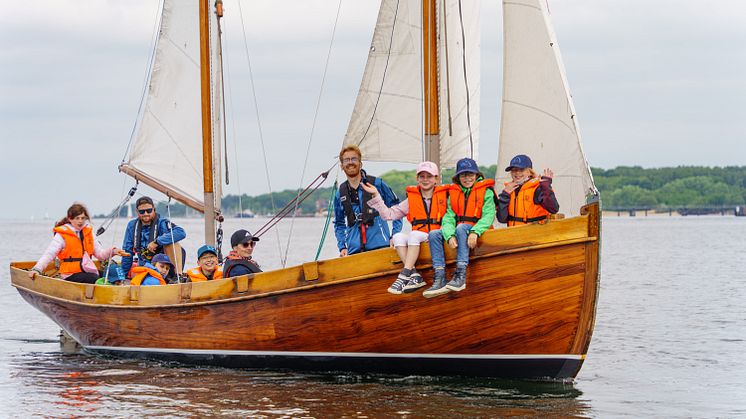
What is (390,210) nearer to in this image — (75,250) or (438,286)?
(438,286)

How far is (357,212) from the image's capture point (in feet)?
43.0

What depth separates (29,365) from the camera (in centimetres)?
1686

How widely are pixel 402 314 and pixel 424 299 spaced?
0.35 meters

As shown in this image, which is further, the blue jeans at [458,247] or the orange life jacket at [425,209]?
the orange life jacket at [425,209]

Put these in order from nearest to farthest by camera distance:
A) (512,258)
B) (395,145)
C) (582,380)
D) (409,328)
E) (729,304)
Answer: (512,258) < (409,328) < (582,380) < (395,145) < (729,304)

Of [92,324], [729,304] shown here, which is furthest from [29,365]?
[729,304]

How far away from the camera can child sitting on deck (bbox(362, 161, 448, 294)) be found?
12109 millimetres

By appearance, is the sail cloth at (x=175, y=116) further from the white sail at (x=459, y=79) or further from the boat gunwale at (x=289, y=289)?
the white sail at (x=459, y=79)

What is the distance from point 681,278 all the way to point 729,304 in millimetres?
10496

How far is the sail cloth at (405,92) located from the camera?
636 inches

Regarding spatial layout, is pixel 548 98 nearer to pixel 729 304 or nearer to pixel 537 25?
pixel 537 25

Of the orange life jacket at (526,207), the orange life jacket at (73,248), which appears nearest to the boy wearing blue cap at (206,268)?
the orange life jacket at (73,248)

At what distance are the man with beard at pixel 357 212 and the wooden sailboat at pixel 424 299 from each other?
0.67 meters

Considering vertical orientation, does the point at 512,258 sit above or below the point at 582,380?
above
